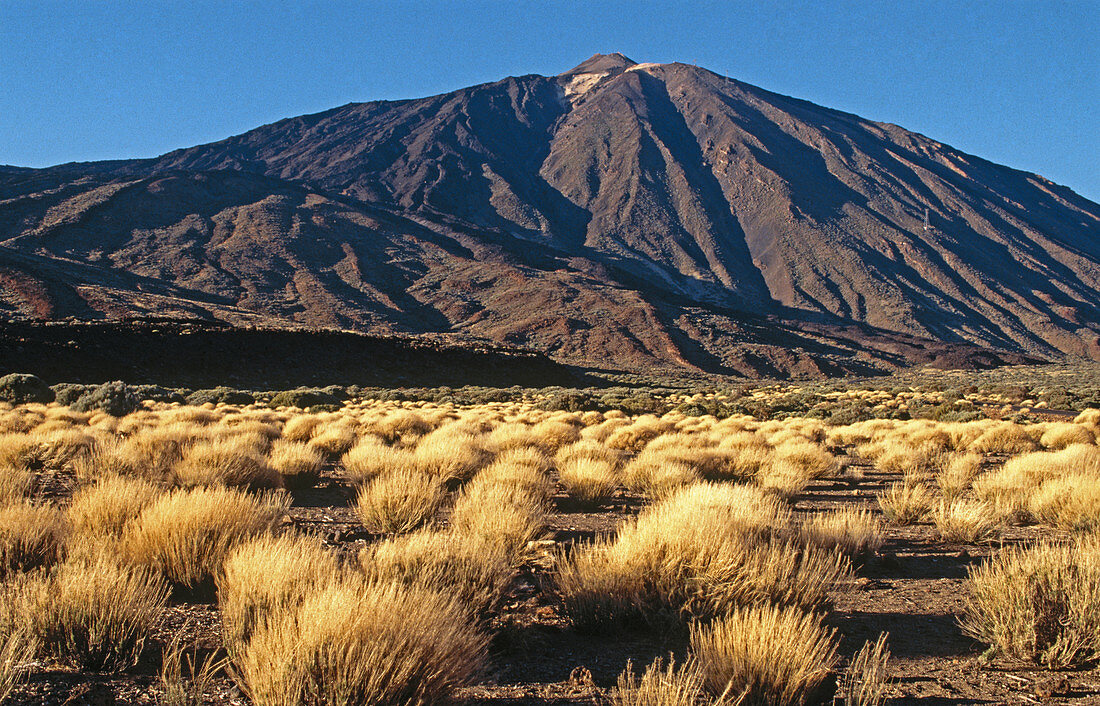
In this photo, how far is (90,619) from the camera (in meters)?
3.03

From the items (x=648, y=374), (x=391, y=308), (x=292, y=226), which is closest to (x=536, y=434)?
(x=648, y=374)

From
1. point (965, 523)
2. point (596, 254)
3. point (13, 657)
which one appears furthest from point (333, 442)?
point (596, 254)

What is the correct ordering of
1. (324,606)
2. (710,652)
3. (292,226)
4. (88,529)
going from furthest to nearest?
1. (292,226)
2. (88,529)
3. (710,652)
4. (324,606)

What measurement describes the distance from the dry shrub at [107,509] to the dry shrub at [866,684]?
4.16 m

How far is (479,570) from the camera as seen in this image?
3766 millimetres

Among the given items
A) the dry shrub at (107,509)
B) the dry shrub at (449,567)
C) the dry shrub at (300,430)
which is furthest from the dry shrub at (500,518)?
the dry shrub at (300,430)

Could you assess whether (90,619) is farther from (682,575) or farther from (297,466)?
(297,466)

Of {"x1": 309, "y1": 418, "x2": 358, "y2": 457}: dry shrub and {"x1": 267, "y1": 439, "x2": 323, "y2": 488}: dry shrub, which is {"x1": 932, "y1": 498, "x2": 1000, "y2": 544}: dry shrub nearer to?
{"x1": 267, "y1": 439, "x2": 323, "y2": 488}: dry shrub

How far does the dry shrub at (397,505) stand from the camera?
5762mm

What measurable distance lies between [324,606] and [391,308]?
8273 centimetres

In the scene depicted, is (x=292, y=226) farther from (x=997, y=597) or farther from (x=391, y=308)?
(x=997, y=597)

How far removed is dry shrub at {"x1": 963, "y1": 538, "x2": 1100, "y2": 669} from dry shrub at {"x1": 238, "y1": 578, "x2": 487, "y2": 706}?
2733 mm

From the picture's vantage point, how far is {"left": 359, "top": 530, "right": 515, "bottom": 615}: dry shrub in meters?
3.52

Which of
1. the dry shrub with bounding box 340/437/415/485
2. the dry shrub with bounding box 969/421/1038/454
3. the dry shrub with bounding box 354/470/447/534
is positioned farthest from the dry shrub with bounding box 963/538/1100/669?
the dry shrub with bounding box 969/421/1038/454
